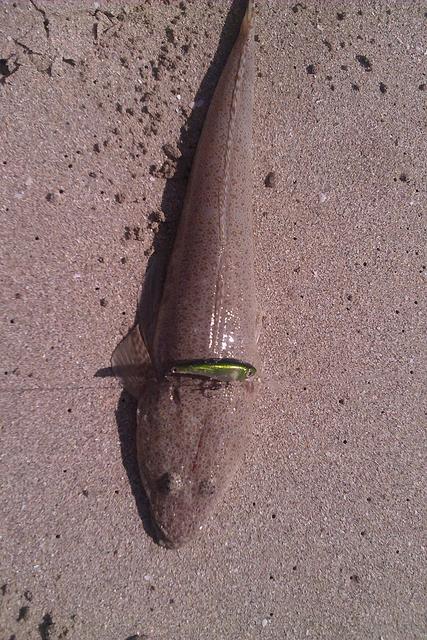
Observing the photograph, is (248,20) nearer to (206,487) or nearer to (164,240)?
(164,240)

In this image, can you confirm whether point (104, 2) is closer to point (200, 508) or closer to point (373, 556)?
point (200, 508)

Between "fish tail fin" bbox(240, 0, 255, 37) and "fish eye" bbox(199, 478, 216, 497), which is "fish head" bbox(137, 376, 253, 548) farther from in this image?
"fish tail fin" bbox(240, 0, 255, 37)

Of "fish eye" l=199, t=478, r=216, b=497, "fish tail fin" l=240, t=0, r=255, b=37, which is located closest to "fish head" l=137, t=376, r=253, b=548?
"fish eye" l=199, t=478, r=216, b=497

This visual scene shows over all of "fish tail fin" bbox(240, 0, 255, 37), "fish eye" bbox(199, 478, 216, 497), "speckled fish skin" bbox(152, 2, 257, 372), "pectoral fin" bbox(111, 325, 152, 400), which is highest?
"fish tail fin" bbox(240, 0, 255, 37)

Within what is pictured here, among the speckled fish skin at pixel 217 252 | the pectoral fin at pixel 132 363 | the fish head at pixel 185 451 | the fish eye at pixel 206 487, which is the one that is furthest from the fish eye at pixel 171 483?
the speckled fish skin at pixel 217 252

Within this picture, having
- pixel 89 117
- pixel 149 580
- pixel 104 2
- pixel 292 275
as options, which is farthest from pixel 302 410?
pixel 104 2

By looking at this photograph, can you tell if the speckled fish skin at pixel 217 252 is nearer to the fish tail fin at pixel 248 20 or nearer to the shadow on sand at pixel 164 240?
the shadow on sand at pixel 164 240
